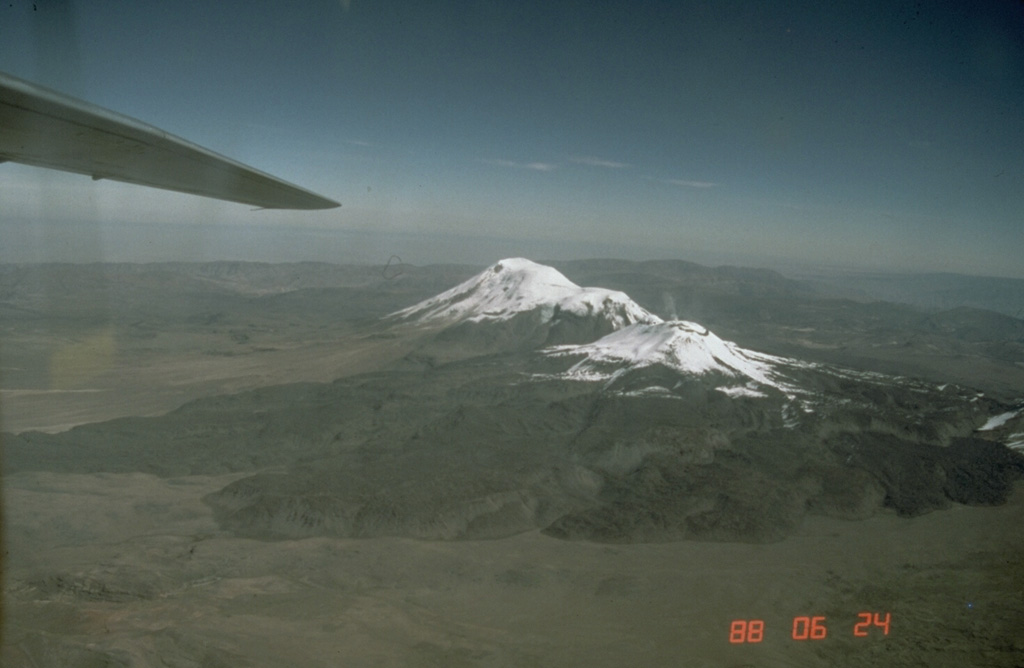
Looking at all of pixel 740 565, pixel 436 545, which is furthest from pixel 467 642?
pixel 740 565

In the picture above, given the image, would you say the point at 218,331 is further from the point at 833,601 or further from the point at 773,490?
the point at 833,601

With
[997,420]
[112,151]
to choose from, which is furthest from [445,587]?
[997,420]

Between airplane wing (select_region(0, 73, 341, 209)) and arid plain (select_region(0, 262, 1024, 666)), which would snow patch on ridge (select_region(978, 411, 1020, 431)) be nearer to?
arid plain (select_region(0, 262, 1024, 666))

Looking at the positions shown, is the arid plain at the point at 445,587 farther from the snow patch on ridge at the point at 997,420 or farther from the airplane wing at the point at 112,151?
the airplane wing at the point at 112,151

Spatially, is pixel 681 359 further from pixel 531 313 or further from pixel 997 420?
pixel 531 313

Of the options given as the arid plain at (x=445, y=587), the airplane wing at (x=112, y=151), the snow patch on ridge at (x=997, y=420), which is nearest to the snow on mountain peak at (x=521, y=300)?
the snow patch on ridge at (x=997, y=420)

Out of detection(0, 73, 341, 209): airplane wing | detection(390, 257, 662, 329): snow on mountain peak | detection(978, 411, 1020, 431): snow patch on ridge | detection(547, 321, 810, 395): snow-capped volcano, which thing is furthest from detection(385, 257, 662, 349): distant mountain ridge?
detection(0, 73, 341, 209): airplane wing

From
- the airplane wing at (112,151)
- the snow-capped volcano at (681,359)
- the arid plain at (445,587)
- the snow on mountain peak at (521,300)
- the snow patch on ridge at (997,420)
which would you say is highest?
the airplane wing at (112,151)
